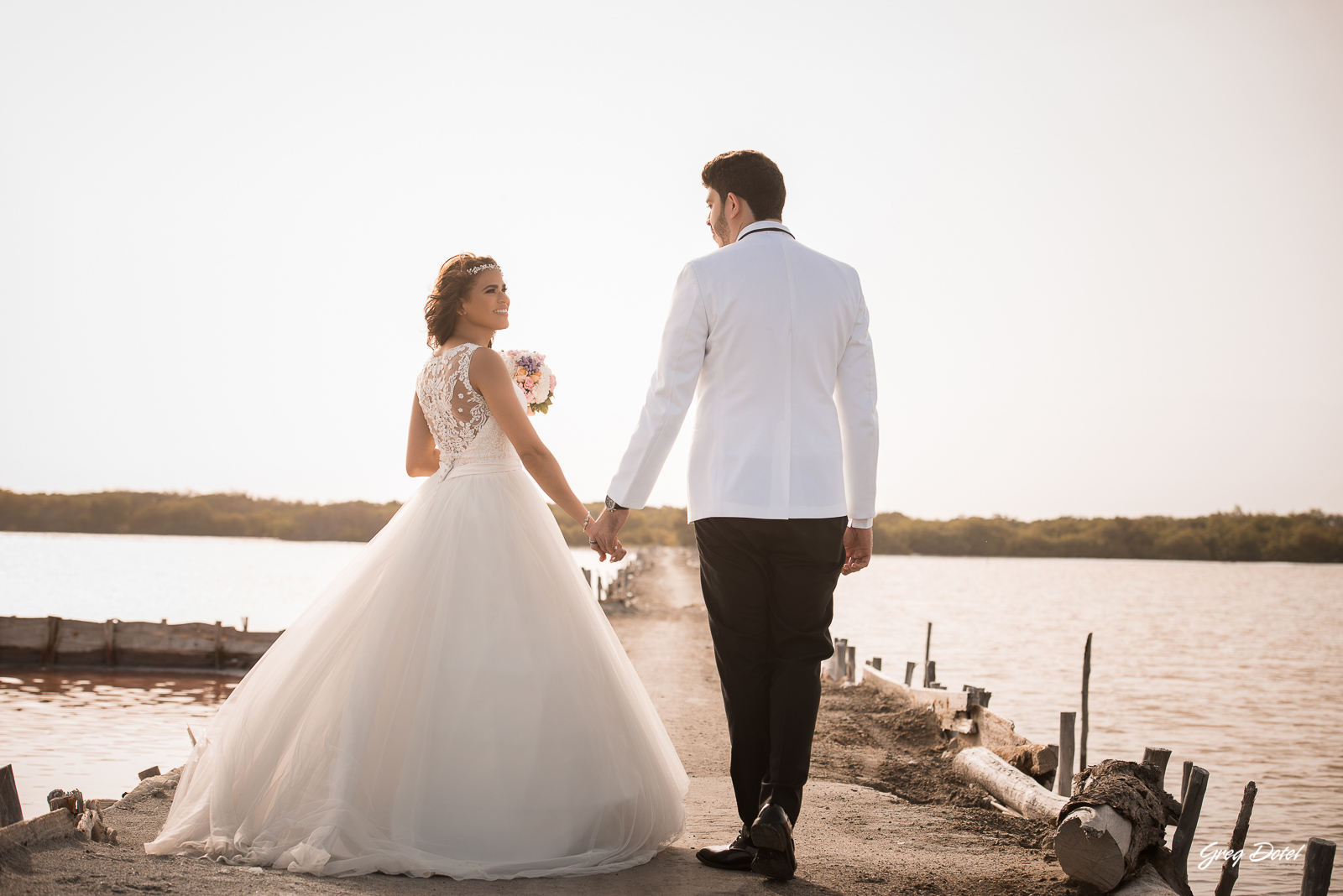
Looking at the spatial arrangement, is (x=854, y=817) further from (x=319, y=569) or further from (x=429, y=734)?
(x=319, y=569)

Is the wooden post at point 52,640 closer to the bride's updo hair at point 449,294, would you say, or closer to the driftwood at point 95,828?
the driftwood at point 95,828

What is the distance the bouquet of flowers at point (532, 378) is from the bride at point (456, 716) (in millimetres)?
372

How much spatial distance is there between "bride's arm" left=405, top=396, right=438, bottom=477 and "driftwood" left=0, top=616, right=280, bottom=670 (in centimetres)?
2108

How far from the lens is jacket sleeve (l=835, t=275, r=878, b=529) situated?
10.9ft

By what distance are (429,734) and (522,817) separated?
1.38 feet

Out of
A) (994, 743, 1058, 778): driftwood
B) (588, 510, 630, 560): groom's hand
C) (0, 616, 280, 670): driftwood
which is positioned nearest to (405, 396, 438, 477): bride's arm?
(588, 510, 630, 560): groom's hand

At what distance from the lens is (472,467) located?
3656 mm

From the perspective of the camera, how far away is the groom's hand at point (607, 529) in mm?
3172

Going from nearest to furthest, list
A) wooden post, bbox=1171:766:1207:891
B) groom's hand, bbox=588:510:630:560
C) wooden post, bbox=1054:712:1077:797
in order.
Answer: groom's hand, bbox=588:510:630:560, wooden post, bbox=1171:766:1207:891, wooden post, bbox=1054:712:1077:797

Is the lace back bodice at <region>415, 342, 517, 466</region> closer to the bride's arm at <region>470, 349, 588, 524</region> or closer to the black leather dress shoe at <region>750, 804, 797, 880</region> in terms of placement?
the bride's arm at <region>470, 349, 588, 524</region>

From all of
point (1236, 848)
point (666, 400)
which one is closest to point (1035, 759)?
point (1236, 848)

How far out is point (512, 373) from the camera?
3.96m

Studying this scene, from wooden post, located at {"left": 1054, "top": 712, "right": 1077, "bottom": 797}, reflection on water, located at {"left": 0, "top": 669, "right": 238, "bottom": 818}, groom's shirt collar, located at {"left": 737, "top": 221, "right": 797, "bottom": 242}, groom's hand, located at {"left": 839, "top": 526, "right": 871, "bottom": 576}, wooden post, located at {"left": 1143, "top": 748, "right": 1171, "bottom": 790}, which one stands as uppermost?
groom's shirt collar, located at {"left": 737, "top": 221, "right": 797, "bottom": 242}

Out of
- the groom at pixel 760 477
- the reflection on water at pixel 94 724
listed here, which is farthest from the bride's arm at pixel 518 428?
the reflection on water at pixel 94 724
